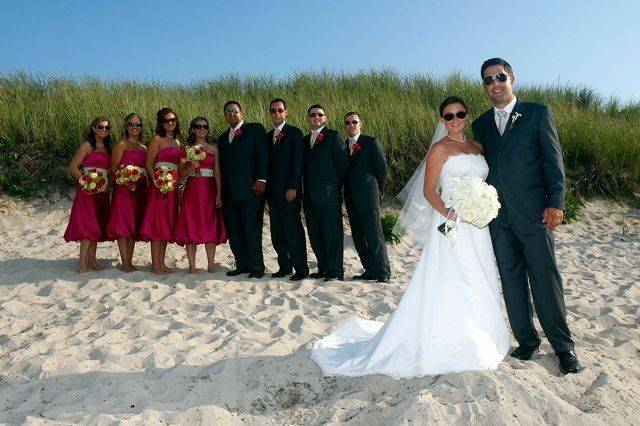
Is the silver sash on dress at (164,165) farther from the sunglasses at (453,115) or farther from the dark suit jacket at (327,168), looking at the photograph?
the sunglasses at (453,115)

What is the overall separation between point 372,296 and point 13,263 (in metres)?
5.05

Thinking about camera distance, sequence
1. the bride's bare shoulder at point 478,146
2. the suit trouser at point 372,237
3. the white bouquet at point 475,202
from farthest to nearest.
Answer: the suit trouser at point 372,237 → the bride's bare shoulder at point 478,146 → the white bouquet at point 475,202

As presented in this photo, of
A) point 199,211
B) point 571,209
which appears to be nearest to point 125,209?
point 199,211

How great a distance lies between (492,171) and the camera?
428 cm

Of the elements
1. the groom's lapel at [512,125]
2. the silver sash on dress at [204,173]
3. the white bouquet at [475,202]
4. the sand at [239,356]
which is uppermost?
the groom's lapel at [512,125]

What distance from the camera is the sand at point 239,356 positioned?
3.52 metres

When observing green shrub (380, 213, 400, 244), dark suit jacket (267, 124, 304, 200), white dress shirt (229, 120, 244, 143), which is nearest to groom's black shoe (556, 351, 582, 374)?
dark suit jacket (267, 124, 304, 200)

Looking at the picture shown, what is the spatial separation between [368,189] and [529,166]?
10.4ft

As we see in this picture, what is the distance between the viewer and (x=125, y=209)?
7.28 metres

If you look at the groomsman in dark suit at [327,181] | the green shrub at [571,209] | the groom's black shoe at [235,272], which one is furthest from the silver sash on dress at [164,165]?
the green shrub at [571,209]

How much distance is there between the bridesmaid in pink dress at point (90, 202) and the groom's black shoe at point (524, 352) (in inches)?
212

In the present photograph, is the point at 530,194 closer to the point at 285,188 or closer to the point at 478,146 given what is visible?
the point at 478,146

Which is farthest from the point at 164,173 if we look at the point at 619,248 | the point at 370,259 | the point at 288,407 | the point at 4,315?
the point at 619,248

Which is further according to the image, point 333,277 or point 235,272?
point 235,272
